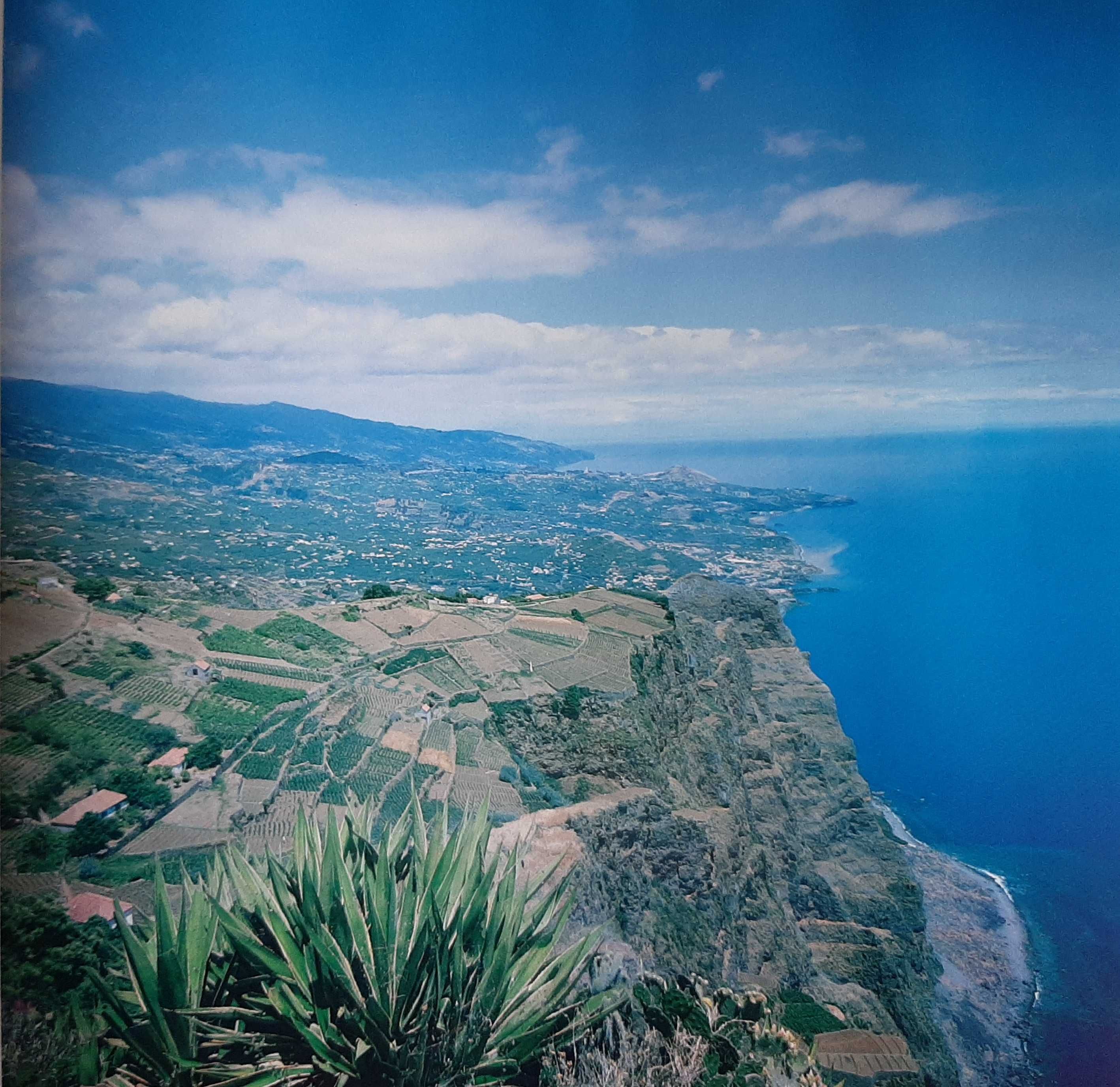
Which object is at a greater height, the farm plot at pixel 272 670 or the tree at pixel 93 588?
the tree at pixel 93 588

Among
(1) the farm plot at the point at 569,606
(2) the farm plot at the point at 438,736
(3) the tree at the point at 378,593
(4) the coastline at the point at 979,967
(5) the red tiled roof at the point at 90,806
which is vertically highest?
(3) the tree at the point at 378,593

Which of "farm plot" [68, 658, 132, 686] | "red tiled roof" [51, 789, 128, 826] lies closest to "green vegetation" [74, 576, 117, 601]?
"farm plot" [68, 658, 132, 686]

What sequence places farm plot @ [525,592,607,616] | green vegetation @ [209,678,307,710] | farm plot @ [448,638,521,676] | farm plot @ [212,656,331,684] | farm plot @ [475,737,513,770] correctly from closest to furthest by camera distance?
1. farm plot @ [475,737,513,770]
2. green vegetation @ [209,678,307,710]
3. farm plot @ [212,656,331,684]
4. farm plot @ [448,638,521,676]
5. farm plot @ [525,592,607,616]

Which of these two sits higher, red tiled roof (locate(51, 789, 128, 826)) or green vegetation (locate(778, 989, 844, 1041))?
red tiled roof (locate(51, 789, 128, 826))

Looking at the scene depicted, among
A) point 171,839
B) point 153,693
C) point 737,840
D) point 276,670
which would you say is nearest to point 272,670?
point 276,670

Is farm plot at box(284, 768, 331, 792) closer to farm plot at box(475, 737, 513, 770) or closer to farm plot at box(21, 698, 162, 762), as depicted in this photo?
farm plot at box(21, 698, 162, 762)

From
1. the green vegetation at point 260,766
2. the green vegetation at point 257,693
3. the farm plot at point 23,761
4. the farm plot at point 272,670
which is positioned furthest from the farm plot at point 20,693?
the farm plot at point 272,670

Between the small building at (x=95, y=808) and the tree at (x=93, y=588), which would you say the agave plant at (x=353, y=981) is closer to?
the small building at (x=95, y=808)
